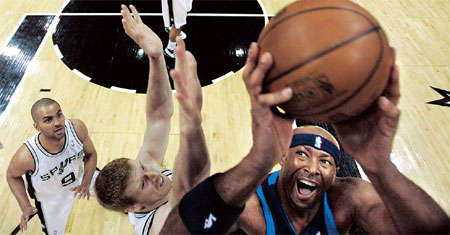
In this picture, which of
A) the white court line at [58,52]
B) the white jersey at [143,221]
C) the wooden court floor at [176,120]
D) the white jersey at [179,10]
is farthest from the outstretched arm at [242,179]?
the white court line at [58,52]

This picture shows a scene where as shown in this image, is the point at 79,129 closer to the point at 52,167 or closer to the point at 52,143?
the point at 52,143

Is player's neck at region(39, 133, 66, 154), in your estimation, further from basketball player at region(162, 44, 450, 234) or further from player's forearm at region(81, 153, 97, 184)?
basketball player at region(162, 44, 450, 234)

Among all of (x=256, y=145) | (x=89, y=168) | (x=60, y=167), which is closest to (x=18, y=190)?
(x=60, y=167)

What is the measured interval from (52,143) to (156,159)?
97 centimetres

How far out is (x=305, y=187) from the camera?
2381 millimetres

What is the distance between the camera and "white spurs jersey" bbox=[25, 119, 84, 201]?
3061 millimetres

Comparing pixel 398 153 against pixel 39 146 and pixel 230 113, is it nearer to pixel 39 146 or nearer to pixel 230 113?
pixel 230 113

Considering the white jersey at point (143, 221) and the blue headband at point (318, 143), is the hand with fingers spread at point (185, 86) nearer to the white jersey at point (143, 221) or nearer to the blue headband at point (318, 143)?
the blue headband at point (318, 143)

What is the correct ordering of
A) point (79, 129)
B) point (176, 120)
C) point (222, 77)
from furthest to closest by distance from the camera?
point (222, 77) < point (176, 120) < point (79, 129)

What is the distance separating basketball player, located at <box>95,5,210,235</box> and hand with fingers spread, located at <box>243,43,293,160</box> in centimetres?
40

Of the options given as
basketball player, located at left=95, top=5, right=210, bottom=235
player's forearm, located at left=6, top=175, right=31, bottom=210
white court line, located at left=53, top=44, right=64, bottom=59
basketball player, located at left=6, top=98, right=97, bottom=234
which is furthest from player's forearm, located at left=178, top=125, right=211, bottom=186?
white court line, located at left=53, top=44, right=64, bottom=59

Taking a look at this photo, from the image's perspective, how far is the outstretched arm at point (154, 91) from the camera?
2295 millimetres

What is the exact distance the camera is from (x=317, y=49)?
132 cm

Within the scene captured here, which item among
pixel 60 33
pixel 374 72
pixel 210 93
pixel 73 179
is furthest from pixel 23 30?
pixel 374 72
